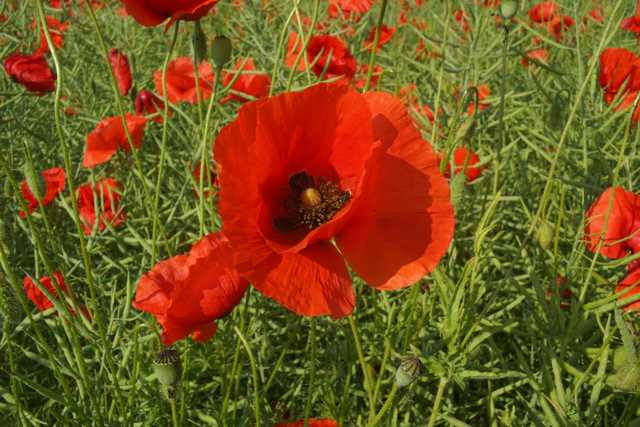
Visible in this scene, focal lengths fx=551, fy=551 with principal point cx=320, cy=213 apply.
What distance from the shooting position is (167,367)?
2.15ft

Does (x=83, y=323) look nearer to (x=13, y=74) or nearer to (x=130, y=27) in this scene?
(x=13, y=74)

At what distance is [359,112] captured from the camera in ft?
2.12

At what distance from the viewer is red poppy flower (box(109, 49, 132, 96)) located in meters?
1.53

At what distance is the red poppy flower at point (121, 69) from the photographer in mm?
1526

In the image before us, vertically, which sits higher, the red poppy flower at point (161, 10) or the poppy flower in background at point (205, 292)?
the red poppy flower at point (161, 10)

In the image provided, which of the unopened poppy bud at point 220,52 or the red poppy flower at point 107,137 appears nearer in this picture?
the unopened poppy bud at point 220,52

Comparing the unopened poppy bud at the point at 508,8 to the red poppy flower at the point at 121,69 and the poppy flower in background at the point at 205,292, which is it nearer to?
the poppy flower in background at the point at 205,292

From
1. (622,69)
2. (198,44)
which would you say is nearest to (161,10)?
(198,44)

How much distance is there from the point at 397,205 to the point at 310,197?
0.13m

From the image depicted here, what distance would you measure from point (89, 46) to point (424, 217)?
6.57 feet

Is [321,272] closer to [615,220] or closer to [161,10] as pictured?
[161,10]

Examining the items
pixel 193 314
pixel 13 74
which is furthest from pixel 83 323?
pixel 13 74

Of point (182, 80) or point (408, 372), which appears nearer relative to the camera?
point (408, 372)

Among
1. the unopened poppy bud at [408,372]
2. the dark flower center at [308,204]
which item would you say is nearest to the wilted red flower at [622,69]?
the dark flower center at [308,204]
